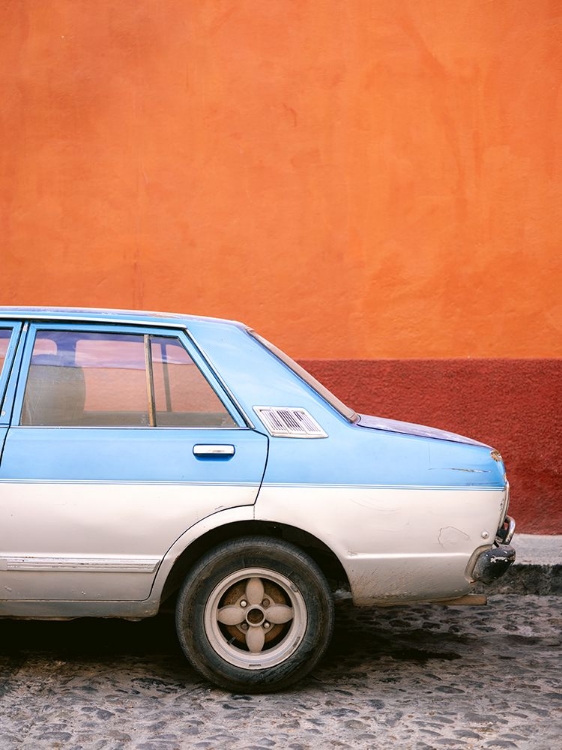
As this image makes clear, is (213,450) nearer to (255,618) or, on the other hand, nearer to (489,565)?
(255,618)

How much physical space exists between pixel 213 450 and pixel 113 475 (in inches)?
16.9

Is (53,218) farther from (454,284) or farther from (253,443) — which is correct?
(253,443)

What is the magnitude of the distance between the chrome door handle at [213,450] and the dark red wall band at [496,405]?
123 inches

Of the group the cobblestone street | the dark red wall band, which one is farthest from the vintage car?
the dark red wall band

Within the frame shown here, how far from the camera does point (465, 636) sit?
17.0 ft

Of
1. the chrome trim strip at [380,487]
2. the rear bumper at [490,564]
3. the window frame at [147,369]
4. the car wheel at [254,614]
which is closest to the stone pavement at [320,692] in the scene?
the car wheel at [254,614]

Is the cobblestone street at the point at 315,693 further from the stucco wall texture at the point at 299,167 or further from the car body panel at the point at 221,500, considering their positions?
the stucco wall texture at the point at 299,167

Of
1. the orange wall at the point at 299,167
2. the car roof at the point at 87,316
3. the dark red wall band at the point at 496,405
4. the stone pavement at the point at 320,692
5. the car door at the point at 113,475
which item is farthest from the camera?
the orange wall at the point at 299,167

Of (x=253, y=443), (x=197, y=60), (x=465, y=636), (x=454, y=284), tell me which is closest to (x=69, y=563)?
(x=253, y=443)

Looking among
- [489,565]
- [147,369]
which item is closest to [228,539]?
[147,369]

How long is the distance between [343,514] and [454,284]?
367cm

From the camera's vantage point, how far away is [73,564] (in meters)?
4.01

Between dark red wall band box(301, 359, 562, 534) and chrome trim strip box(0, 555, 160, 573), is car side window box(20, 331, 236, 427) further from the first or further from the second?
dark red wall band box(301, 359, 562, 534)

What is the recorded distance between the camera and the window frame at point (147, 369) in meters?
4.16
